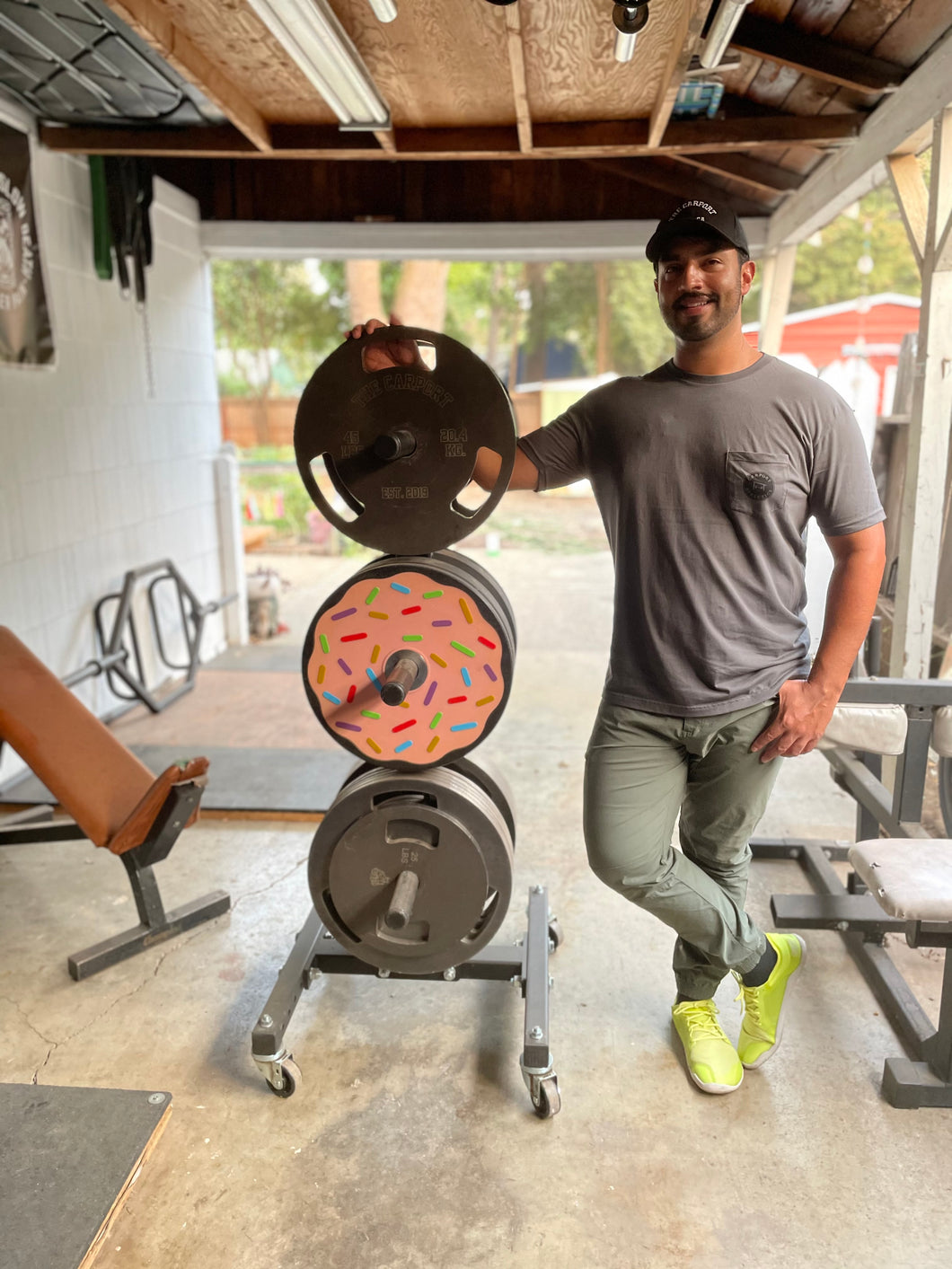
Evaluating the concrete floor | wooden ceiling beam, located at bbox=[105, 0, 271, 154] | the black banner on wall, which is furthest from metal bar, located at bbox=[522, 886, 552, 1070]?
the black banner on wall

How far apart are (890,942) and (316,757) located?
236cm

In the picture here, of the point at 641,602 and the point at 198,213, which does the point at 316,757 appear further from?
the point at 198,213

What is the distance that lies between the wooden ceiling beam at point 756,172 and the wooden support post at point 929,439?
68.8 inches

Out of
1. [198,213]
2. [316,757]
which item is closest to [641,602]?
[316,757]

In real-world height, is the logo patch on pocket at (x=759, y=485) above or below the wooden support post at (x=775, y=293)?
→ below

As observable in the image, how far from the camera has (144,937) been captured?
2.55 metres

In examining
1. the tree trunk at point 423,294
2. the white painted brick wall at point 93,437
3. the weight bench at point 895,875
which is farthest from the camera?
the tree trunk at point 423,294

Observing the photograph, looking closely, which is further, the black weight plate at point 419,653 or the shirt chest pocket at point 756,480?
the black weight plate at point 419,653

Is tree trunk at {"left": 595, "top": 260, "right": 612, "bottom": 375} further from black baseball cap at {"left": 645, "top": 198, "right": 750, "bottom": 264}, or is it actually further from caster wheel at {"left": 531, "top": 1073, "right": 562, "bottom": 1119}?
caster wheel at {"left": 531, "top": 1073, "right": 562, "bottom": 1119}

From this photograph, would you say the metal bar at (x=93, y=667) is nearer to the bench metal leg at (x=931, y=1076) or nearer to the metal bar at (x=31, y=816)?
the metal bar at (x=31, y=816)

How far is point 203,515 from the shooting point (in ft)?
18.8

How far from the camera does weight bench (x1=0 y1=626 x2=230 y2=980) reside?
243 centimetres

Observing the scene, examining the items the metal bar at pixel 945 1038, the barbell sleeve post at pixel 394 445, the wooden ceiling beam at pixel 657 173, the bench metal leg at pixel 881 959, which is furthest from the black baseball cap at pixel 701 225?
the wooden ceiling beam at pixel 657 173

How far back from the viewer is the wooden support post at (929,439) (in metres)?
2.81
